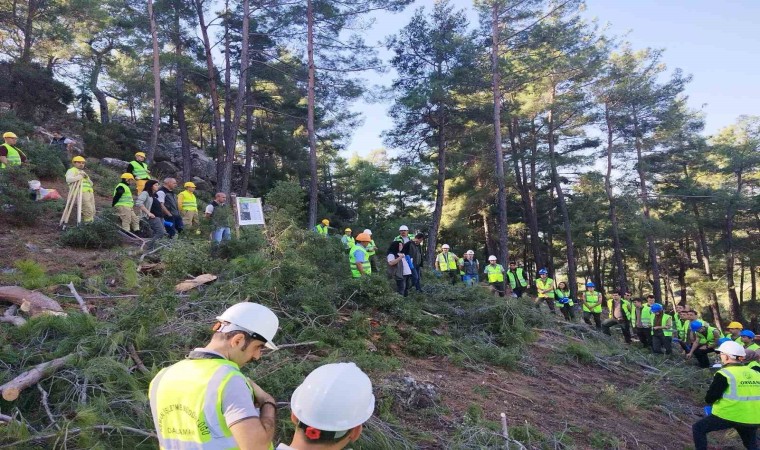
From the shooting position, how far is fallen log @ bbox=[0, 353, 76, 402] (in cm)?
370

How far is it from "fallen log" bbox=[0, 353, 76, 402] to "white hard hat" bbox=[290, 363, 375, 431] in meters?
3.33

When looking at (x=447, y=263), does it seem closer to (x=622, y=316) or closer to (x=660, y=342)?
(x=622, y=316)

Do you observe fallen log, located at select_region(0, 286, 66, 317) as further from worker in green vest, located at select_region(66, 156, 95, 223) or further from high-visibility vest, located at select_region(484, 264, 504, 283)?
high-visibility vest, located at select_region(484, 264, 504, 283)

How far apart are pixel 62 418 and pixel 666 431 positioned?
686cm

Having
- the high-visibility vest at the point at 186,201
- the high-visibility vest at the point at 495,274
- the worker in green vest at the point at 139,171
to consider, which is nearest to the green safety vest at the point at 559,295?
the high-visibility vest at the point at 495,274

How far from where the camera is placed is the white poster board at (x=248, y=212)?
8.97 m

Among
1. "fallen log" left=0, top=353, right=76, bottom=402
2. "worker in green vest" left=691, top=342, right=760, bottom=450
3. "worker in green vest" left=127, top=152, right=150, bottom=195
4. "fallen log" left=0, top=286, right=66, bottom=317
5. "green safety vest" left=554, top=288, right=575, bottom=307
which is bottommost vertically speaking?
"green safety vest" left=554, top=288, right=575, bottom=307

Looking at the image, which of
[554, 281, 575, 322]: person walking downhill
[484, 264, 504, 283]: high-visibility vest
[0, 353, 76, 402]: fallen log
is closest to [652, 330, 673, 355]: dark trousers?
[554, 281, 575, 322]: person walking downhill

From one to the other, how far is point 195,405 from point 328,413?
68 centimetres

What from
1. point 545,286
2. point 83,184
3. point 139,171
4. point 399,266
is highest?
point 139,171

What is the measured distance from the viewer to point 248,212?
9.16 metres

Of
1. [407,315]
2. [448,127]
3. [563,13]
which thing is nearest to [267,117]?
[448,127]

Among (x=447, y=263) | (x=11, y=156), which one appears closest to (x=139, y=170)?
(x=11, y=156)

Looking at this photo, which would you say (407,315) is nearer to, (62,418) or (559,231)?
(62,418)
